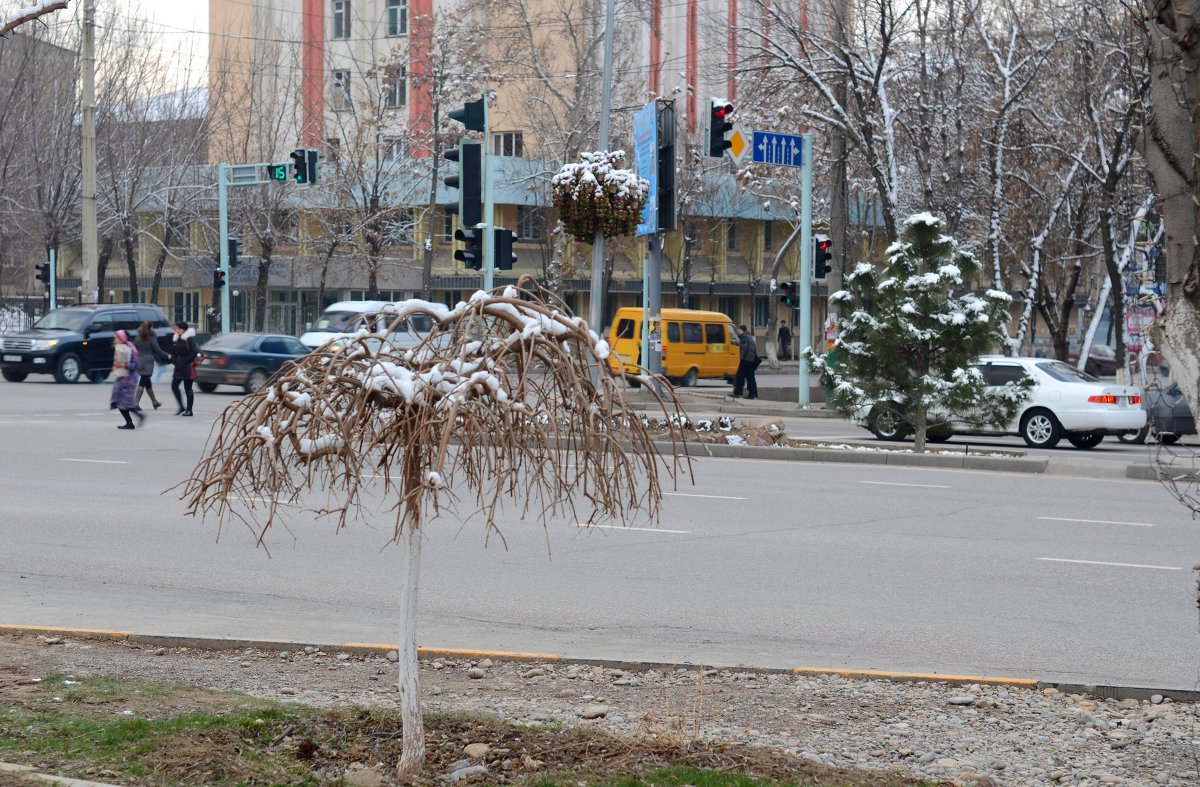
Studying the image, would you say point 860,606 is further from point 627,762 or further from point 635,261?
point 635,261

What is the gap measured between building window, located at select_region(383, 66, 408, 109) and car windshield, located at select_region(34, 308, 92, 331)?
54.1 ft

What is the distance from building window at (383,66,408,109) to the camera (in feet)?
167

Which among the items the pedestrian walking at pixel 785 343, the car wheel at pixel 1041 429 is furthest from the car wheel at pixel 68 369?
the pedestrian walking at pixel 785 343

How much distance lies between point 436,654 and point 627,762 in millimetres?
2273

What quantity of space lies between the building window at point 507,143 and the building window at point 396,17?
5.95 meters

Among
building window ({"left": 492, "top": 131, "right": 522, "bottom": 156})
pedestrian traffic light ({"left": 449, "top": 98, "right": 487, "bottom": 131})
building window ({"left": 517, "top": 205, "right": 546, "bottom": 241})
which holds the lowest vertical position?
pedestrian traffic light ({"left": 449, "top": 98, "right": 487, "bottom": 131})

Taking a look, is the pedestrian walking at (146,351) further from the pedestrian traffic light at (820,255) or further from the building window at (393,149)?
the building window at (393,149)

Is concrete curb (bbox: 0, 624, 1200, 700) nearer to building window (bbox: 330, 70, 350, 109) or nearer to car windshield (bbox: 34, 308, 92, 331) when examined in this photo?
car windshield (bbox: 34, 308, 92, 331)

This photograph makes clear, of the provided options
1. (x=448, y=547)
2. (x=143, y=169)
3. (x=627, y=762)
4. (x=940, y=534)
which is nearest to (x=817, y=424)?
(x=940, y=534)

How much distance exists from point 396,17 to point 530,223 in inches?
413

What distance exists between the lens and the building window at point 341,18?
60.4 meters

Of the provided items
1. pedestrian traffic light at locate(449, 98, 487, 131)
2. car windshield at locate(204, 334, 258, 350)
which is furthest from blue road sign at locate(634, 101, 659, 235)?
car windshield at locate(204, 334, 258, 350)

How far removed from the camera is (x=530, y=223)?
6003cm

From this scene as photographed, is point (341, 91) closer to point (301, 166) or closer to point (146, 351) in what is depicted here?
point (301, 166)
